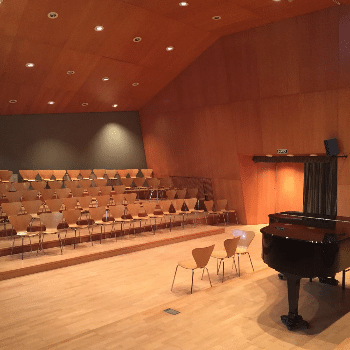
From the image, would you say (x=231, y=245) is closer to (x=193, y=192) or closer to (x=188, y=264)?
(x=188, y=264)

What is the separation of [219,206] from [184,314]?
640 cm

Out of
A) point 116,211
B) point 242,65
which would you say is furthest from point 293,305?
point 242,65

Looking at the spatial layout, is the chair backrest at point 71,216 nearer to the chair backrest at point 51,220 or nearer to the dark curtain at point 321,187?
the chair backrest at point 51,220

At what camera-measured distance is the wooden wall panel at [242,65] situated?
948 centimetres

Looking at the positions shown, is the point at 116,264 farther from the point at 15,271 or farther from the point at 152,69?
the point at 152,69

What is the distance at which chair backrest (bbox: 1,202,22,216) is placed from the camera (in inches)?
306

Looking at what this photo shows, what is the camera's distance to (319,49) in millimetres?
8352

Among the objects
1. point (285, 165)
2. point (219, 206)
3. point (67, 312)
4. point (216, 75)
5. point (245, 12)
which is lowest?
point (67, 312)

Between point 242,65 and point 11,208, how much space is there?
6.07 m

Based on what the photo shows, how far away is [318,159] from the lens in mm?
9375

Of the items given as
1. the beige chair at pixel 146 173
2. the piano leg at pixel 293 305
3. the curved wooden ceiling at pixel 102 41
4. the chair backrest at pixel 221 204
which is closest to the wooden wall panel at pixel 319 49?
the curved wooden ceiling at pixel 102 41

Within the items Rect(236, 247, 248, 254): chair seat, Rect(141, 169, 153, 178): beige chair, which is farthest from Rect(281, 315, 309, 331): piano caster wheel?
Rect(141, 169, 153, 178): beige chair

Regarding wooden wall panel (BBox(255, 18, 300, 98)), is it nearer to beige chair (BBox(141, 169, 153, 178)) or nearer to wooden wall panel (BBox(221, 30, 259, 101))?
wooden wall panel (BBox(221, 30, 259, 101))

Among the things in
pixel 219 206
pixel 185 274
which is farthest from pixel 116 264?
pixel 219 206
